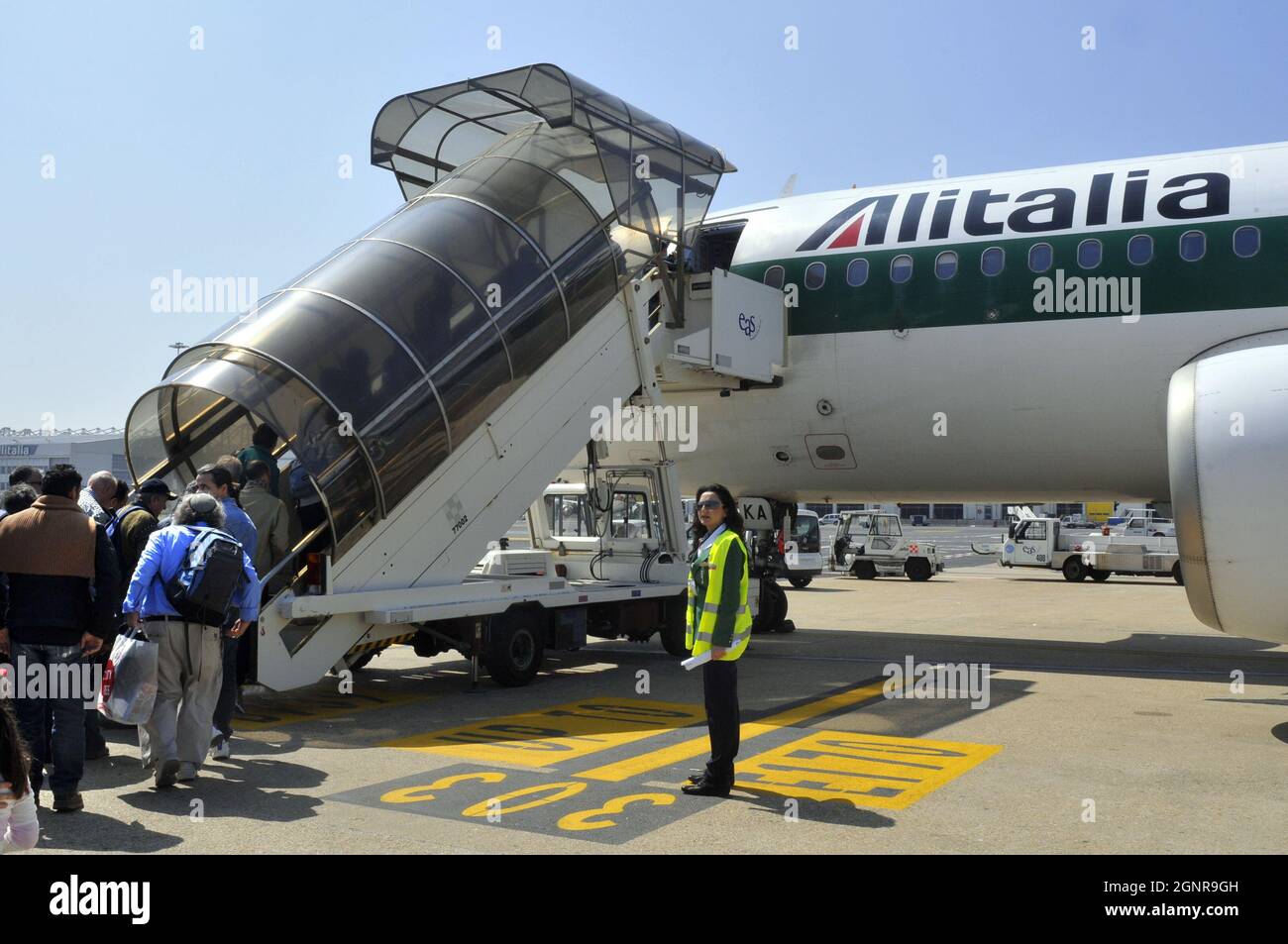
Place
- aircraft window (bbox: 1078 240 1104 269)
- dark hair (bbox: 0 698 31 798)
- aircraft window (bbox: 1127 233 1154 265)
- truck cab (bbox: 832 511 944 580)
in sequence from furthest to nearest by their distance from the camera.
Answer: truck cab (bbox: 832 511 944 580) < aircraft window (bbox: 1078 240 1104 269) < aircraft window (bbox: 1127 233 1154 265) < dark hair (bbox: 0 698 31 798)

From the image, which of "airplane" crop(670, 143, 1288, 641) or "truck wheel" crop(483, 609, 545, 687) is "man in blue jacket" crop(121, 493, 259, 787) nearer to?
"truck wheel" crop(483, 609, 545, 687)

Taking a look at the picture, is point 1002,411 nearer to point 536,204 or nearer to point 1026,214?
point 1026,214

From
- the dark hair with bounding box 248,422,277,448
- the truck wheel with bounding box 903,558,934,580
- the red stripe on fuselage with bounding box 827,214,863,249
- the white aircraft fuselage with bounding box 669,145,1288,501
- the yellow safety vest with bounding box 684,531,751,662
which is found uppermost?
the red stripe on fuselage with bounding box 827,214,863,249

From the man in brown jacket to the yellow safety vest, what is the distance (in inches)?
142

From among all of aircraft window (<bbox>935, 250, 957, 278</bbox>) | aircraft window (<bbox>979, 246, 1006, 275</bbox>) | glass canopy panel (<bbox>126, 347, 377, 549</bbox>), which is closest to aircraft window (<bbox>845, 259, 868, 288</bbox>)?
aircraft window (<bbox>935, 250, 957, 278</bbox>)

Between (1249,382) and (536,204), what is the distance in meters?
6.86

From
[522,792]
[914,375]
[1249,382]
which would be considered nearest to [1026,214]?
[914,375]

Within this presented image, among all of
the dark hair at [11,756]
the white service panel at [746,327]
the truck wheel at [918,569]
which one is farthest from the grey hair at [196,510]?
the truck wheel at [918,569]

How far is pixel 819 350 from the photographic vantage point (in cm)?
1412

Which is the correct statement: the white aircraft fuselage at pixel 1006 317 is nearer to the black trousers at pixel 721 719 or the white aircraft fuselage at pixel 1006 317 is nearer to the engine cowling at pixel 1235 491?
the engine cowling at pixel 1235 491

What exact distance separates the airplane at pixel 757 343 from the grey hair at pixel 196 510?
5.95ft

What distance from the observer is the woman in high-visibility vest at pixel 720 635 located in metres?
6.80

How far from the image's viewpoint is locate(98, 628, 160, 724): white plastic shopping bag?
6609 mm

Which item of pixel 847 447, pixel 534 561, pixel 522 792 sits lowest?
pixel 522 792
